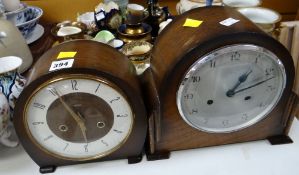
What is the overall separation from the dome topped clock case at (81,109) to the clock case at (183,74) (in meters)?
0.05

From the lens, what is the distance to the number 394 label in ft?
1.92

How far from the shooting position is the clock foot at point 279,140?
2.43 ft

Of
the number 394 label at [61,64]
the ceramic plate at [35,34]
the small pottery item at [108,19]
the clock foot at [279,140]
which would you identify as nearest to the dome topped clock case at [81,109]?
the number 394 label at [61,64]

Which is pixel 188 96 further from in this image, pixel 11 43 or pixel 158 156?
pixel 11 43

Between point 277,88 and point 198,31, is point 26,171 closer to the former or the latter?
point 198,31

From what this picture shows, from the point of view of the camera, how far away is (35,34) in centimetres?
122

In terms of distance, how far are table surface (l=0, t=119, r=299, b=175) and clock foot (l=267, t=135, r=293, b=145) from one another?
10 mm

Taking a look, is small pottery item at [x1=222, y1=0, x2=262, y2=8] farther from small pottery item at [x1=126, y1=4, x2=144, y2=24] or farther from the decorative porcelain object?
the decorative porcelain object

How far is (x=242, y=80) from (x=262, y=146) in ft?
0.70

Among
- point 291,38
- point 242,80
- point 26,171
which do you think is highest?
point 242,80

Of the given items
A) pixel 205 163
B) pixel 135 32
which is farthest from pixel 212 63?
pixel 135 32

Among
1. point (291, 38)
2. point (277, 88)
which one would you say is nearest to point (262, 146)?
point (277, 88)

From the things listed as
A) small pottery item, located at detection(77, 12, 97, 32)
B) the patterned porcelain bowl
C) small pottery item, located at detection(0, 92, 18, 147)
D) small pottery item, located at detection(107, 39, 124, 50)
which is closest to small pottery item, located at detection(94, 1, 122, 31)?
small pottery item, located at detection(77, 12, 97, 32)

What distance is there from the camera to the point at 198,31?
24.1 inches
